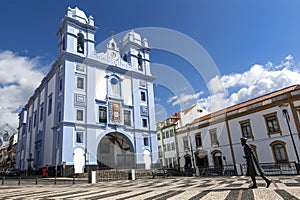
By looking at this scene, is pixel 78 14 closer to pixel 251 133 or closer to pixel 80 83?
pixel 80 83

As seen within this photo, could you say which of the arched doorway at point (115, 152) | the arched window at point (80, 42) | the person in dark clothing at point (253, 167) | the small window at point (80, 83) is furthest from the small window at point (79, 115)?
the person in dark clothing at point (253, 167)

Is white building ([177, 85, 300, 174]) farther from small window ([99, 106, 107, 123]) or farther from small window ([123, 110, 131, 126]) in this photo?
small window ([99, 106, 107, 123])

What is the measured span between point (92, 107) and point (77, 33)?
1022cm

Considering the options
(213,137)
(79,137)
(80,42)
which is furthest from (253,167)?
(80,42)

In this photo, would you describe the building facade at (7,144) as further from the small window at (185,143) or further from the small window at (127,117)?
the small window at (185,143)

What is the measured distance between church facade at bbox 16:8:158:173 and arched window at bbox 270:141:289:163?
14925mm

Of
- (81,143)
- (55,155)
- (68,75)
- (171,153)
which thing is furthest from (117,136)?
(171,153)

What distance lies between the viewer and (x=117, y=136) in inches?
1142

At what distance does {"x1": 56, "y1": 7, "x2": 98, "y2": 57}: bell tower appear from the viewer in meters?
27.2

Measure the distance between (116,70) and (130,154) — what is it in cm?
1179

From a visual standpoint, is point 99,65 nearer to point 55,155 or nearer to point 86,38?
point 86,38

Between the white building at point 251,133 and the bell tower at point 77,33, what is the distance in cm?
1899

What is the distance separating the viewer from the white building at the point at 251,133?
21.2m

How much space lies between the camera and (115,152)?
28766 millimetres
